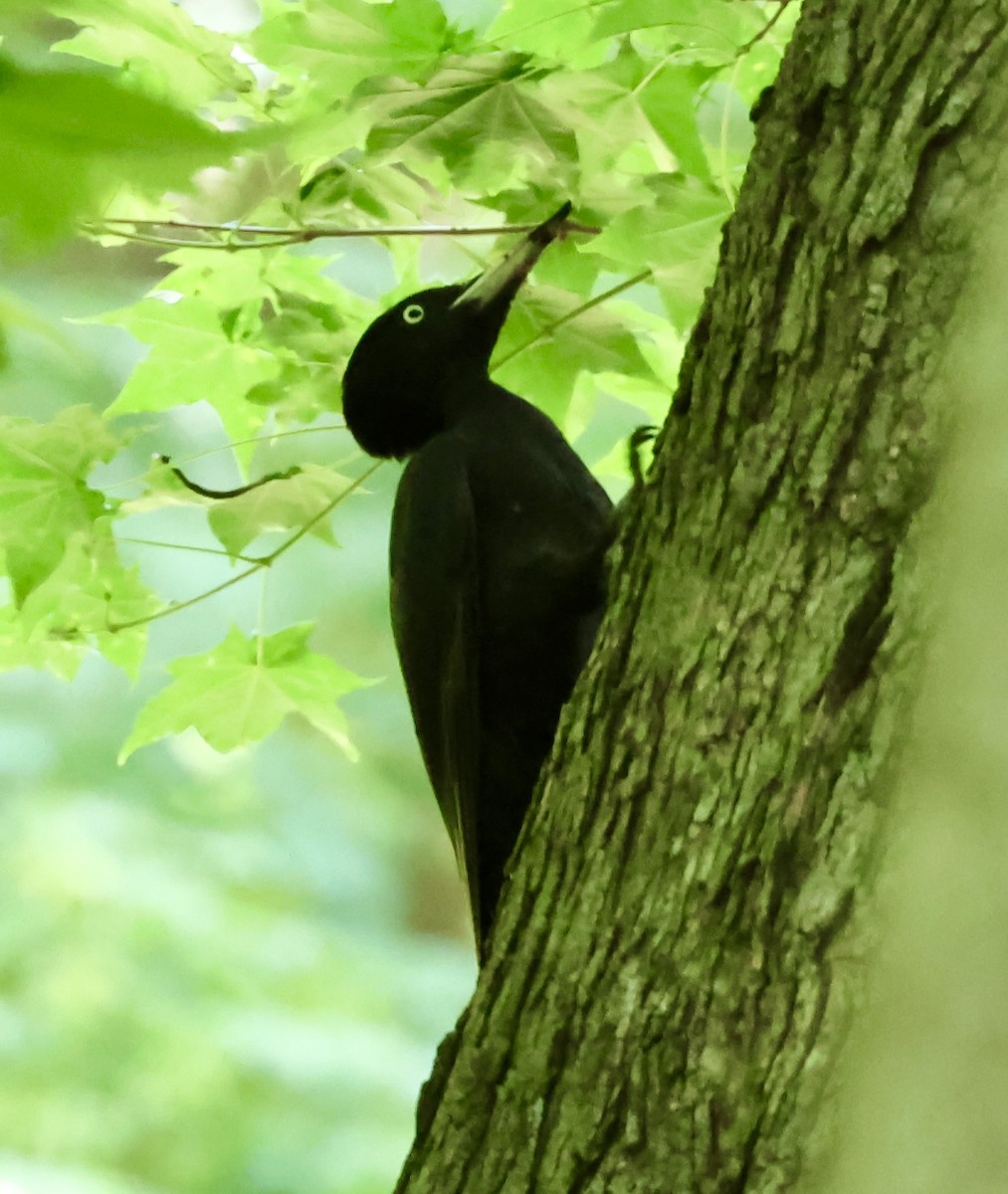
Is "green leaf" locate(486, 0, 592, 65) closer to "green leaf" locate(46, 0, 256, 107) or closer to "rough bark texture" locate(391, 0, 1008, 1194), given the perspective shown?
"green leaf" locate(46, 0, 256, 107)

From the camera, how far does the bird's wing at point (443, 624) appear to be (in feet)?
6.88

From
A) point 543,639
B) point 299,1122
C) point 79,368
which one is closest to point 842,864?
point 79,368

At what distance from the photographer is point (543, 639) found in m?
2.13

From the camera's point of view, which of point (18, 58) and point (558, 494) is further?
point (558, 494)

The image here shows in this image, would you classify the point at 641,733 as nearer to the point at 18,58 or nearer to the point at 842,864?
the point at 842,864

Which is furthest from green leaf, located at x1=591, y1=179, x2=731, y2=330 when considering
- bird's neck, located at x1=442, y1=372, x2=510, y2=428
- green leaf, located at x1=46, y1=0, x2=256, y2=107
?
bird's neck, located at x1=442, y1=372, x2=510, y2=428

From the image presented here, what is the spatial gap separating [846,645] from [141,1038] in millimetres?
3651

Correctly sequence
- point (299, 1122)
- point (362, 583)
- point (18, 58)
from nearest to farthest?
point (18, 58)
point (299, 1122)
point (362, 583)

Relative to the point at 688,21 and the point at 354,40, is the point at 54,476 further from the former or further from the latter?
the point at 688,21

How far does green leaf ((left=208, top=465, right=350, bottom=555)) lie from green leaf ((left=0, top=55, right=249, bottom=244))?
1.59m

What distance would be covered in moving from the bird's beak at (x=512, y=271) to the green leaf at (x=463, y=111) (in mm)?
236

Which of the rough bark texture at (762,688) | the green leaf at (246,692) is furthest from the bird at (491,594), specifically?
the rough bark texture at (762,688)

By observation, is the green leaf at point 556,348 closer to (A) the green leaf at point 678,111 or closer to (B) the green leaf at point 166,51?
(A) the green leaf at point 678,111

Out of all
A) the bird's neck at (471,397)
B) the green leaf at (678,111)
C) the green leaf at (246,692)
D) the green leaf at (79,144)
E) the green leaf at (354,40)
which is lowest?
the green leaf at (79,144)
